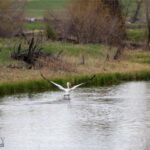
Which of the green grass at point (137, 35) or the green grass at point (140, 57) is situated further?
the green grass at point (137, 35)

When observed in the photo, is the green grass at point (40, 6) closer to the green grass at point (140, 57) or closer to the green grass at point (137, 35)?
the green grass at point (137, 35)

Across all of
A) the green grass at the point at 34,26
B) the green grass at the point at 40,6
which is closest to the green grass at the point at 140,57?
the green grass at the point at 34,26

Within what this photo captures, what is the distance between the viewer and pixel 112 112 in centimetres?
2991

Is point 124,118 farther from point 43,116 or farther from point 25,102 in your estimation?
point 25,102

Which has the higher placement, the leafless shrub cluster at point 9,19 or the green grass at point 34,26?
the leafless shrub cluster at point 9,19

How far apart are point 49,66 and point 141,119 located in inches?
523

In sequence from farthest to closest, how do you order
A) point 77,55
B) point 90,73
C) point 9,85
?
point 77,55 → point 90,73 → point 9,85

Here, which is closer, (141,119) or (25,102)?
(141,119)

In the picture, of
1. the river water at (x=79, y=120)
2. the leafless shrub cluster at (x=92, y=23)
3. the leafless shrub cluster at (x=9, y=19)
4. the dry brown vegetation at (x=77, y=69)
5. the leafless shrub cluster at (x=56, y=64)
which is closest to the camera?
the river water at (x=79, y=120)

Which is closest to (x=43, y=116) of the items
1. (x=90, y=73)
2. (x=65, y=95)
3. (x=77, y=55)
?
(x=65, y=95)

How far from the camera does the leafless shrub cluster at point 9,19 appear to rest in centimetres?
5559

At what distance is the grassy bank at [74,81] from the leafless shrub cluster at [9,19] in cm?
1497

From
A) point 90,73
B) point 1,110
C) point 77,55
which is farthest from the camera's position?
point 77,55

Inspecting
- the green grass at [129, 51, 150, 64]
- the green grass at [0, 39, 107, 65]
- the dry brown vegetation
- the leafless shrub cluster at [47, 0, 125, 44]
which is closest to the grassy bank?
the dry brown vegetation
